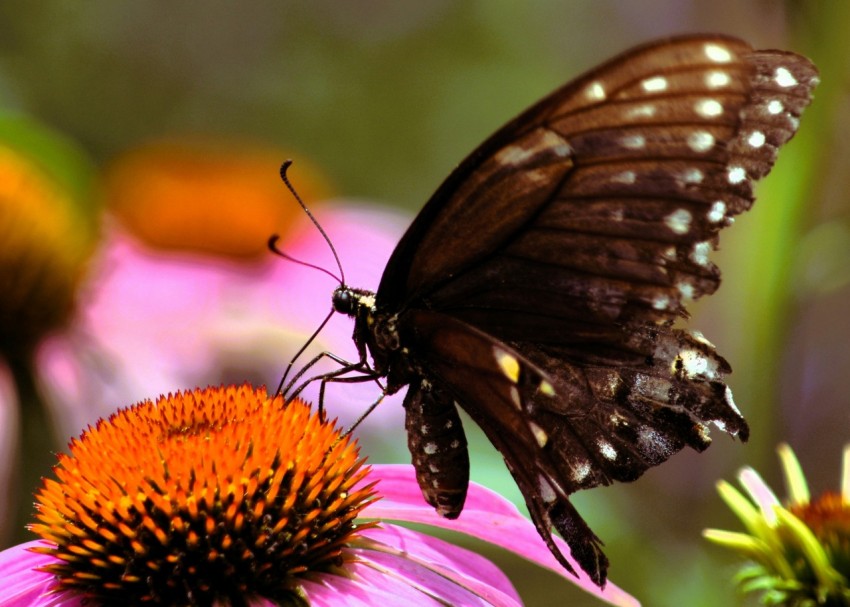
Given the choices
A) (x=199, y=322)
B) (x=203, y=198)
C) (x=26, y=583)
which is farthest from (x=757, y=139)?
(x=203, y=198)

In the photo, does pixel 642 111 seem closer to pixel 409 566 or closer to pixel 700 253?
→ pixel 700 253

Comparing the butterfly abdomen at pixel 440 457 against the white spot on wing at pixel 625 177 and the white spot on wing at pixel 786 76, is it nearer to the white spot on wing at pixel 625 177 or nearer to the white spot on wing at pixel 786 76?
the white spot on wing at pixel 625 177

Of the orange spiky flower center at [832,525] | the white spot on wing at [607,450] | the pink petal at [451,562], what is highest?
the white spot on wing at [607,450]

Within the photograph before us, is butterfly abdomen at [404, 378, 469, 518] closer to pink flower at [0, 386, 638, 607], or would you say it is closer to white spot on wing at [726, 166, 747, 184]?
pink flower at [0, 386, 638, 607]

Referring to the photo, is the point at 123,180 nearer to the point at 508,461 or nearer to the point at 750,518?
the point at 508,461

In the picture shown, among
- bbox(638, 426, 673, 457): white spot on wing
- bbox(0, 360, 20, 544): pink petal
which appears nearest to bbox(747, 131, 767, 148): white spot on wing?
bbox(638, 426, 673, 457): white spot on wing

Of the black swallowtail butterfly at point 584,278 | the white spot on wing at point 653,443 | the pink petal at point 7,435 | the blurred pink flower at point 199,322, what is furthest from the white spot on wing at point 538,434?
the blurred pink flower at point 199,322

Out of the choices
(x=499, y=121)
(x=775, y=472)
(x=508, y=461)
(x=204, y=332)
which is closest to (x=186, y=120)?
(x=499, y=121)
